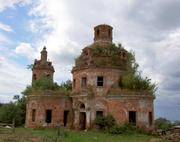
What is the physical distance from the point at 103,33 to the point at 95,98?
8302mm

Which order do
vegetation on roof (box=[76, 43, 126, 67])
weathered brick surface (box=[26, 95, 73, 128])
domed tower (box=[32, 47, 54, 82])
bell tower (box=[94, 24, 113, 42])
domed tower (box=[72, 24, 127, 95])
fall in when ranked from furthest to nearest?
domed tower (box=[32, 47, 54, 82]) → bell tower (box=[94, 24, 113, 42]) → weathered brick surface (box=[26, 95, 73, 128]) → vegetation on roof (box=[76, 43, 126, 67]) → domed tower (box=[72, 24, 127, 95])

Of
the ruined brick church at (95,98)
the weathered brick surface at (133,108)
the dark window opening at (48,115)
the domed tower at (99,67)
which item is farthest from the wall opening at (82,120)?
the weathered brick surface at (133,108)

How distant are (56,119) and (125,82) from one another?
8.75 metres

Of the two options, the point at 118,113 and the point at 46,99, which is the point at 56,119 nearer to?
the point at 46,99

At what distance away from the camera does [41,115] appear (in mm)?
35375

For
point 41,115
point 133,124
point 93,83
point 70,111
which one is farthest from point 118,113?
point 41,115

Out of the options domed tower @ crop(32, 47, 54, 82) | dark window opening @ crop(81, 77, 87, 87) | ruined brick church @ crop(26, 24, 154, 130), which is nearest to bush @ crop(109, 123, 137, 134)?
ruined brick church @ crop(26, 24, 154, 130)

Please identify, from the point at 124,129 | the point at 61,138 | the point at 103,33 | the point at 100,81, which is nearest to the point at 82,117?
the point at 100,81

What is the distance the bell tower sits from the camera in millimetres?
37219

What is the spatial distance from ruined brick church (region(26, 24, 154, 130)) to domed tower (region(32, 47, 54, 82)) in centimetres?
1264

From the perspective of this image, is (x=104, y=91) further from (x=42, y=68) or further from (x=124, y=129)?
(x=42, y=68)

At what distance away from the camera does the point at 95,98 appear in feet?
110

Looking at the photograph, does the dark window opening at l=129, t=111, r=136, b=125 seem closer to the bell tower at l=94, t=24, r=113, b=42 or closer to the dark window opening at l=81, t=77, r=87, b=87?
the dark window opening at l=81, t=77, r=87, b=87

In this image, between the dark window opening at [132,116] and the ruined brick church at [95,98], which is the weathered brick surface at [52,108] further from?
the dark window opening at [132,116]
